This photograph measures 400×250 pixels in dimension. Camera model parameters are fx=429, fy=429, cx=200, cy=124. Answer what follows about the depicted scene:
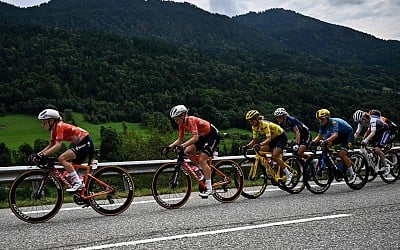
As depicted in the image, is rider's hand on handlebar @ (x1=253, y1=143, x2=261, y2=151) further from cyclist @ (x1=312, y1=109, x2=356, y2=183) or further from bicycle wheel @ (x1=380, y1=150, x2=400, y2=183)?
bicycle wheel @ (x1=380, y1=150, x2=400, y2=183)

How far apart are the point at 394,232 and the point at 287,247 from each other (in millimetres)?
1691

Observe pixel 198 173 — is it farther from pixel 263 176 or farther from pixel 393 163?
pixel 393 163

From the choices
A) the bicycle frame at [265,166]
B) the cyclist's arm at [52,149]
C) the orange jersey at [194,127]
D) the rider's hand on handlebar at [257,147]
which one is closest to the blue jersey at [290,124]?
the bicycle frame at [265,166]

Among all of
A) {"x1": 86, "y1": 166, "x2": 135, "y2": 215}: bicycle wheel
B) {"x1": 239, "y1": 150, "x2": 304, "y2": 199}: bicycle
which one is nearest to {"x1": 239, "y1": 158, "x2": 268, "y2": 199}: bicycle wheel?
{"x1": 239, "y1": 150, "x2": 304, "y2": 199}: bicycle

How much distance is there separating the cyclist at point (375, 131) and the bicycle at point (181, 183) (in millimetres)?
4220

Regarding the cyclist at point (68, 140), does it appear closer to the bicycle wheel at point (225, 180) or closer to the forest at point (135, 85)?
the bicycle wheel at point (225, 180)

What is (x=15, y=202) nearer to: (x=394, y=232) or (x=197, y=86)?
(x=394, y=232)

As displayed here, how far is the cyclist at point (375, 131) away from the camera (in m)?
11.1

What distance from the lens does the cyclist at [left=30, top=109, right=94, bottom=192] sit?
22.9ft

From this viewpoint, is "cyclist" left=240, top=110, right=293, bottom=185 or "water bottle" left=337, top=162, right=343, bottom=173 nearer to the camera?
"cyclist" left=240, top=110, right=293, bottom=185

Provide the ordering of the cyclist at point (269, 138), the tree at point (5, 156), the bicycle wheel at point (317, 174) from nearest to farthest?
1. the cyclist at point (269, 138)
2. the bicycle wheel at point (317, 174)
3. the tree at point (5, 156)

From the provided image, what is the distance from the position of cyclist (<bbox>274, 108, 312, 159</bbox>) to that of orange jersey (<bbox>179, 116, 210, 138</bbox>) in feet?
7.11

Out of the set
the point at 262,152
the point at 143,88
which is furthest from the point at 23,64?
the point at 262,152

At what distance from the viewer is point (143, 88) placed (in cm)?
9762
